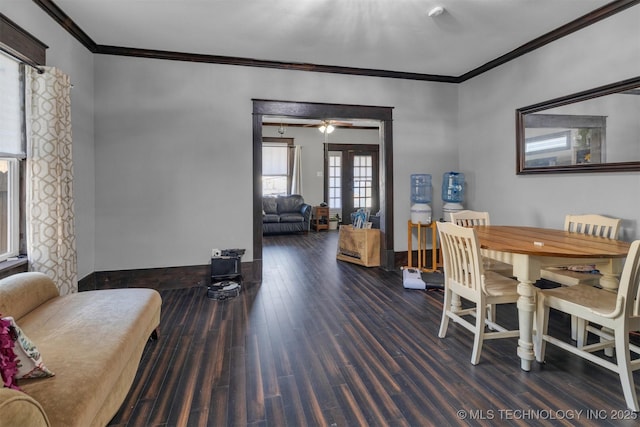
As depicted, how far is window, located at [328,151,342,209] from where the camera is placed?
9.40 m

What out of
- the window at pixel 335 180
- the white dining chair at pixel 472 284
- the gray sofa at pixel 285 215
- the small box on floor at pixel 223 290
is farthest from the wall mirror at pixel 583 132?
the window at pixel 335 180

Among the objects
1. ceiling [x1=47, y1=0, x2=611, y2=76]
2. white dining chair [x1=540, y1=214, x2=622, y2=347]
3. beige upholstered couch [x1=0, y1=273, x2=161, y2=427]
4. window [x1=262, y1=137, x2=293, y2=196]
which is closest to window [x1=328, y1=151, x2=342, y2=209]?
window [x1=262, y1=137, x2=293, y2=196]

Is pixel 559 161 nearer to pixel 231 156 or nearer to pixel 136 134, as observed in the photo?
pixel 231 156

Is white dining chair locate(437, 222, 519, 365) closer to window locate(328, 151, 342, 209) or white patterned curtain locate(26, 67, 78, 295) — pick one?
white patterned curtain locate(26, 67, 78, 295)

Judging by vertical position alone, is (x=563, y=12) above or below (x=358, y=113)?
above

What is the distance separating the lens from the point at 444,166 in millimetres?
4938

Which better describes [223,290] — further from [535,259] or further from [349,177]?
[349,177]

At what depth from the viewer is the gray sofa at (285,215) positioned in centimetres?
813

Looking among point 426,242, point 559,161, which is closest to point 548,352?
point 559,161

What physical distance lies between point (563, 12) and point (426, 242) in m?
3.01

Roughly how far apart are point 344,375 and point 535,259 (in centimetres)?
141

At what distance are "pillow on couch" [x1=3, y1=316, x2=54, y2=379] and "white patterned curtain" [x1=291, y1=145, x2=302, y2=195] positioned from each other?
7.86m

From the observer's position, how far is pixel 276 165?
9.08 metres

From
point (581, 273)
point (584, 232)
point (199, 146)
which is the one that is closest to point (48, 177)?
point (199, 146)
